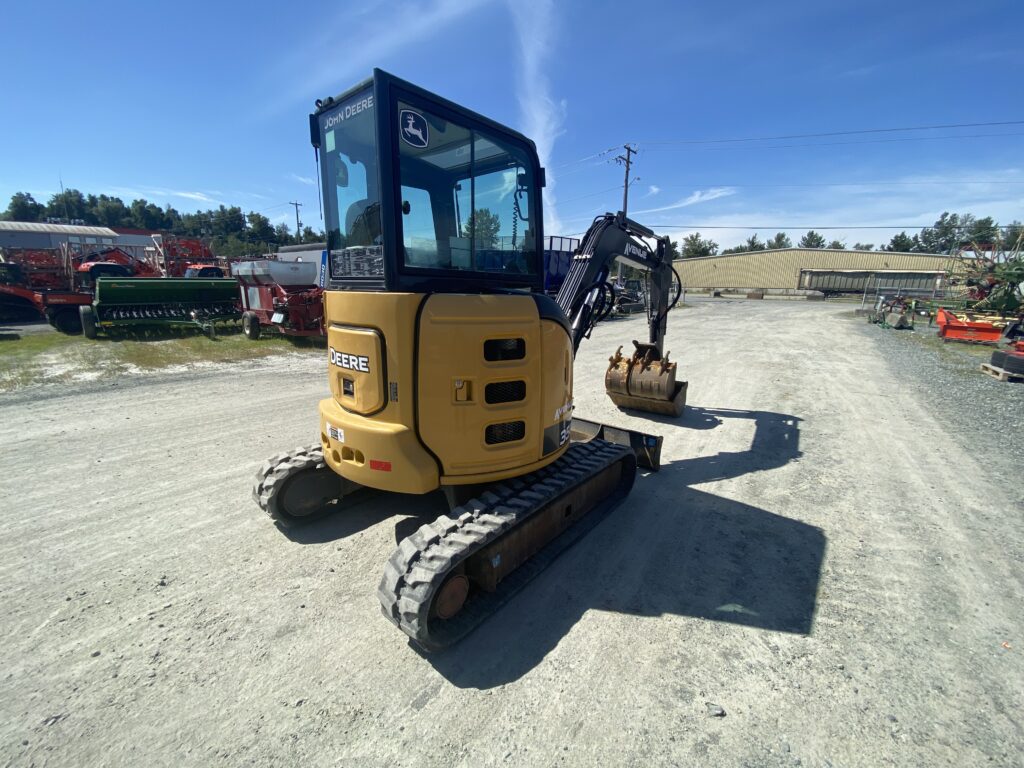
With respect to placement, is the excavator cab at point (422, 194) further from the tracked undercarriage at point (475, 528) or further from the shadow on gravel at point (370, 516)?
the shadow on gravel at point (370, 516)

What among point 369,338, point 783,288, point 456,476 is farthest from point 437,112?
point 783,288

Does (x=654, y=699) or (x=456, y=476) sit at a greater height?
(x=456, y=476)

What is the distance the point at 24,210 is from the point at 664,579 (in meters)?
111

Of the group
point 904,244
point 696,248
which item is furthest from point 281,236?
point 904,244

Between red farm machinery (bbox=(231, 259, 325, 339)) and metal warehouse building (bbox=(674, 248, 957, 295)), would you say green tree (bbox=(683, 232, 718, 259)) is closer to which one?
metal warehouse building (bbox=(674, 248, 957, 295))

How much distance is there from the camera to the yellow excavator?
2889 millimetres

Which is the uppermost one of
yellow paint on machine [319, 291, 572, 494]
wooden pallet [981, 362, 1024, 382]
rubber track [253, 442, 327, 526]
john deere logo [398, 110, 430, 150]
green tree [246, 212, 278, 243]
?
green tree [246, 212, 278, 243]

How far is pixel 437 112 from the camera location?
3.09 m

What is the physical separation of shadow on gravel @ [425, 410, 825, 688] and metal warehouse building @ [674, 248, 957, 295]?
64.3 m

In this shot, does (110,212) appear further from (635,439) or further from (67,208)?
(635,439)

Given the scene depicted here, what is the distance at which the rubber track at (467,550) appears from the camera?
2.60 meters

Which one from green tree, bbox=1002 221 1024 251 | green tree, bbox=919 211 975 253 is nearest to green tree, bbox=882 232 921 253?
green tree, bbox=919 211 975 253

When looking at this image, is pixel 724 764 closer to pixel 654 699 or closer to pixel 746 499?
pixel 654 699

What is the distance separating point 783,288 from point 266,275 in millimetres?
67657
